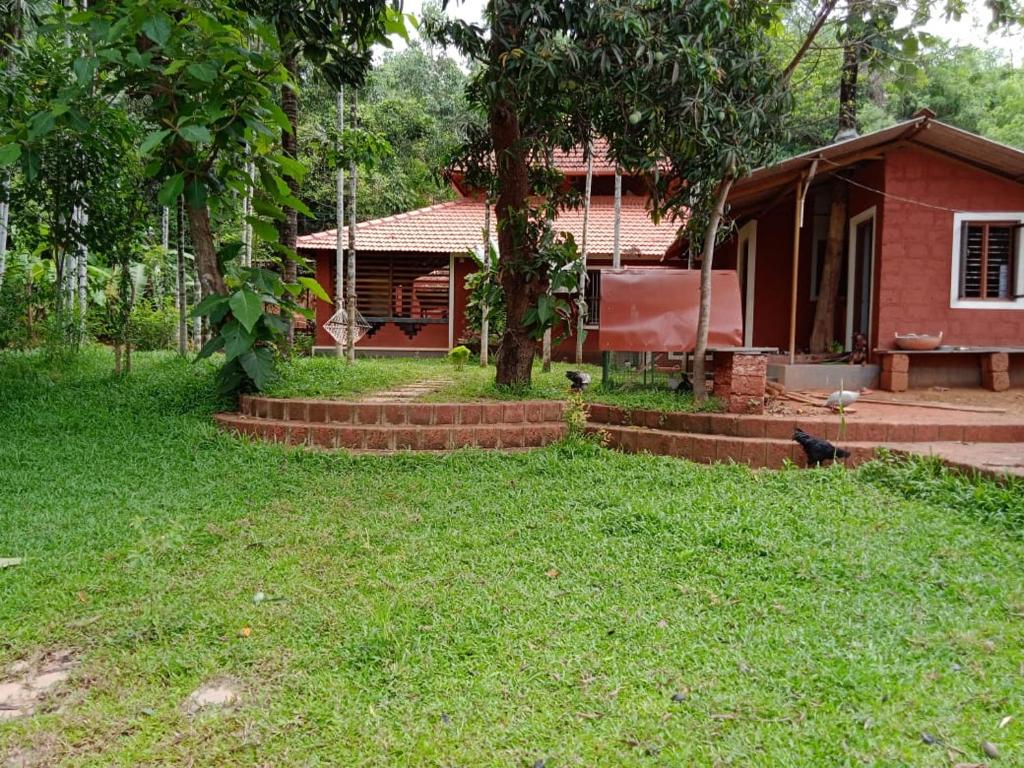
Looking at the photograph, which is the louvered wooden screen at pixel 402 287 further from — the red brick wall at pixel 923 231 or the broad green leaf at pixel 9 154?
the broad green leaf at pixel 9 154

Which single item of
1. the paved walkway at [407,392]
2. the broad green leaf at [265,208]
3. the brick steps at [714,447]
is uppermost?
the broad green leaf at [265,208]

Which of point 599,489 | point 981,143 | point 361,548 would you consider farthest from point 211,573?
point 981,143

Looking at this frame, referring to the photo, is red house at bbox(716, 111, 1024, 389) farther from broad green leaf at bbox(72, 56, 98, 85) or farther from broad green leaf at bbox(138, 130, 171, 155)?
broad green leaf at bbox(72, 56, 98, 85)

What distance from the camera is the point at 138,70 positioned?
570 cm

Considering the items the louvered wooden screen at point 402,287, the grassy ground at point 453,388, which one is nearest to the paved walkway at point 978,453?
the grassy ground at point 453,388

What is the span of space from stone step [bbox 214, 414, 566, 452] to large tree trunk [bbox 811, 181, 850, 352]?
573cm

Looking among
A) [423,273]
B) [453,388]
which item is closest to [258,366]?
[453,388]

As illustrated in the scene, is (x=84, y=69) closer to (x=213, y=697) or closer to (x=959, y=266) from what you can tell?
(x=213, y=697)

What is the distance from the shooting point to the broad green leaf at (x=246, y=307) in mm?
6309

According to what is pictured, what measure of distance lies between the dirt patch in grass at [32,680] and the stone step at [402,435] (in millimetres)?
3309

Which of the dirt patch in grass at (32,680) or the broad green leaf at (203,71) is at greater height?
the broad green leaf at (203,71)

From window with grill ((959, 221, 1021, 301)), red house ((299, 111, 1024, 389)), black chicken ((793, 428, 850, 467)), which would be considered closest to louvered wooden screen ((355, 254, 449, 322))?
red house ((299, 111, 1024, 389))

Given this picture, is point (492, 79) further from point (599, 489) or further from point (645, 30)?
point (599, 489)

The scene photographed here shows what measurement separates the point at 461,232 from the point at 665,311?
26.4 feet
